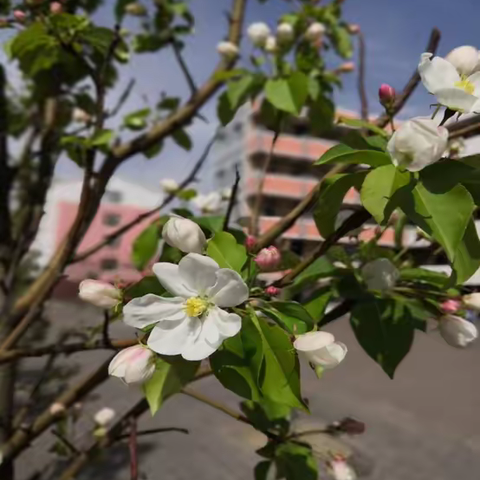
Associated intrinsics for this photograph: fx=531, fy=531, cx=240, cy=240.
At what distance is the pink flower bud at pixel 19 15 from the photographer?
0.84 metres

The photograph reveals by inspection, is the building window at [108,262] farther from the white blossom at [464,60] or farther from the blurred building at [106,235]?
the white blossom at [464,60]

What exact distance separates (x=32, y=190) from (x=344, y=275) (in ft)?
2.02

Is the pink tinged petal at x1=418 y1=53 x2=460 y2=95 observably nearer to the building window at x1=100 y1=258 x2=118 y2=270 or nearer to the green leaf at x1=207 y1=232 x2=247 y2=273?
the green leaf at x1=207 y1=232 x2=247 y2=273

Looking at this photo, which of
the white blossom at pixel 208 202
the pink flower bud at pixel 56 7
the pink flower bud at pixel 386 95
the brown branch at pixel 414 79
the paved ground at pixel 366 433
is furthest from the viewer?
the paved ground at pixel 366 433

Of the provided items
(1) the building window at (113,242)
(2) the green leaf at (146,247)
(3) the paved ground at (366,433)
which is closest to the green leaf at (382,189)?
(2) the green leaf at (146,247)

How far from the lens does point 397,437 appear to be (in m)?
2.64

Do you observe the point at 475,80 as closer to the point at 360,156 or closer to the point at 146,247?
the point at 360,156


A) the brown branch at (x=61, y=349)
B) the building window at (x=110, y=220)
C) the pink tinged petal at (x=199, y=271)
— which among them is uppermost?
the pink tinged petal at (x=199, y=271)

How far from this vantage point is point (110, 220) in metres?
1.41

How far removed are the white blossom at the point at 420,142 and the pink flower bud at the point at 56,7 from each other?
0.67 meters

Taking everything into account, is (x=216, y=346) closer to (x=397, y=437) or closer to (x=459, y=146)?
(x=459, y=146)

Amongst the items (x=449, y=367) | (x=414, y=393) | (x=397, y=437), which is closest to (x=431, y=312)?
(x=397, y=437)

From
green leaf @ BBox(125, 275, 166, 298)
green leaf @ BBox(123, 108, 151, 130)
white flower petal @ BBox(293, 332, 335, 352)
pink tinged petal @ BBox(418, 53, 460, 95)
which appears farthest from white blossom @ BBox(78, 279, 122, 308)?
green leaf @ BBox(123, 108, 151, 130)

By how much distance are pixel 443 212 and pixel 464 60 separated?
0.38 ft
